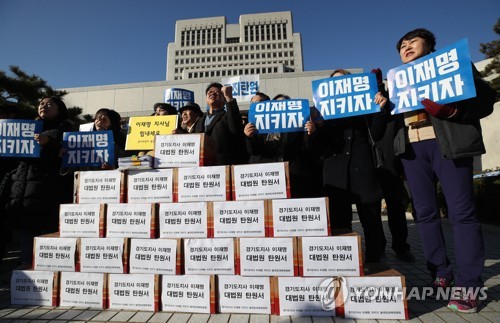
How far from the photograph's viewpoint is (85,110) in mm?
15797

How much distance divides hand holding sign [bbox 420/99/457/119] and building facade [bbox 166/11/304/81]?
10209 centimetres

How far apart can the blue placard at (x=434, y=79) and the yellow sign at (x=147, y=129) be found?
2.66 metres

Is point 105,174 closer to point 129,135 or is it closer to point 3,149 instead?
point 129,135

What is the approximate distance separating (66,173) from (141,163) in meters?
1.32

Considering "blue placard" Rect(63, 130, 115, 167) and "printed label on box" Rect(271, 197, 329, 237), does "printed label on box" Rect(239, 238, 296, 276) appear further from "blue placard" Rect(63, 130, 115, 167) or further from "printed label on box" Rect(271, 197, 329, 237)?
"blue placard" Rect(63, 130, 115, 167)

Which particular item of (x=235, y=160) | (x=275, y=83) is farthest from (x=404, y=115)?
(x=275, y=83)

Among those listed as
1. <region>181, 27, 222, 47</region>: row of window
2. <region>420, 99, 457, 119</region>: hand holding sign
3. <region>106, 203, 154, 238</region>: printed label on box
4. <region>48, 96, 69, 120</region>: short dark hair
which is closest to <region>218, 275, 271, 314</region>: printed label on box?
<region>106, 203, 154, 238</region>: printed label on box

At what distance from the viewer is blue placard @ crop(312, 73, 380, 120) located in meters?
2.82

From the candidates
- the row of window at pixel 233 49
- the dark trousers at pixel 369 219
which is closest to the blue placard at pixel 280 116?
the dark trousers at pixel 369 219

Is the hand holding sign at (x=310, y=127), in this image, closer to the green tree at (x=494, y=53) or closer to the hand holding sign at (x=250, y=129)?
the hand holding sign at (x=250, y=129)

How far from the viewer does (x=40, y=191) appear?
3.13 metres

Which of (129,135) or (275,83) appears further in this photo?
(275,83)

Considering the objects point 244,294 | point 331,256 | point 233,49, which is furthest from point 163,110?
point 233,49

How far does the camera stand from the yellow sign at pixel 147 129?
134 inches
